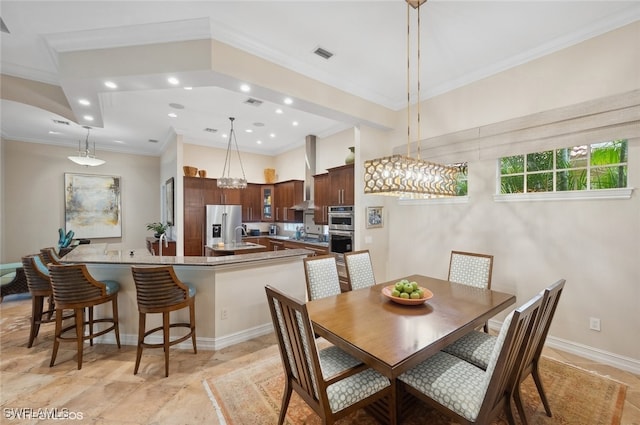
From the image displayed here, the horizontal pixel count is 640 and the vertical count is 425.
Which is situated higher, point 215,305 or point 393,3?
point 393,3

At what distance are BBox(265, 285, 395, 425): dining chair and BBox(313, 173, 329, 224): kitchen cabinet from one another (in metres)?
3.53

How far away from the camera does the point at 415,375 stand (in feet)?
5.29

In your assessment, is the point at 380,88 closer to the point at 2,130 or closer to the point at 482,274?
the point at 482,274

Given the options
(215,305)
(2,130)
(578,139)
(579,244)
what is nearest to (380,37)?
(578,139)

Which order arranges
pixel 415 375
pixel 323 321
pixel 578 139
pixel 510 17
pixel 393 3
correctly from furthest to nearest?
1. pixel 578 139
2. pixel 510 17
3. pixel 393 3
4. pixel 323 321
5. pixel 415 375

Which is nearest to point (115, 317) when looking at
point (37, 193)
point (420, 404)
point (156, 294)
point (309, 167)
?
point (156, 294)

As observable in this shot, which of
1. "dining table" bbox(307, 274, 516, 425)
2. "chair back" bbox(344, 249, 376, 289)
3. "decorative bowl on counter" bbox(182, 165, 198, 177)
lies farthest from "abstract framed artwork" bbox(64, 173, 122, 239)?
"dining table" bbox(307, 274, 516, 425)

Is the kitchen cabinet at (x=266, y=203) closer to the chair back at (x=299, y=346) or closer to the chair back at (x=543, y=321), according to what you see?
the chair back at (x=299, y=346)

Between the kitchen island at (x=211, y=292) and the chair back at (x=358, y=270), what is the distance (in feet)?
2.71

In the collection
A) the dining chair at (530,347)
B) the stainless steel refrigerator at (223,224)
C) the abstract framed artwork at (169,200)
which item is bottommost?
the dining chair at (530,347)

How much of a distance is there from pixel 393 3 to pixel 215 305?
3403mm

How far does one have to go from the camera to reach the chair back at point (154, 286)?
7.54 ft

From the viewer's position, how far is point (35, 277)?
2857 mm

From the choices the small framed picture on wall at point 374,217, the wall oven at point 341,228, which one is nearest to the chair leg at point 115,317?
the wall oven at point 341,228
